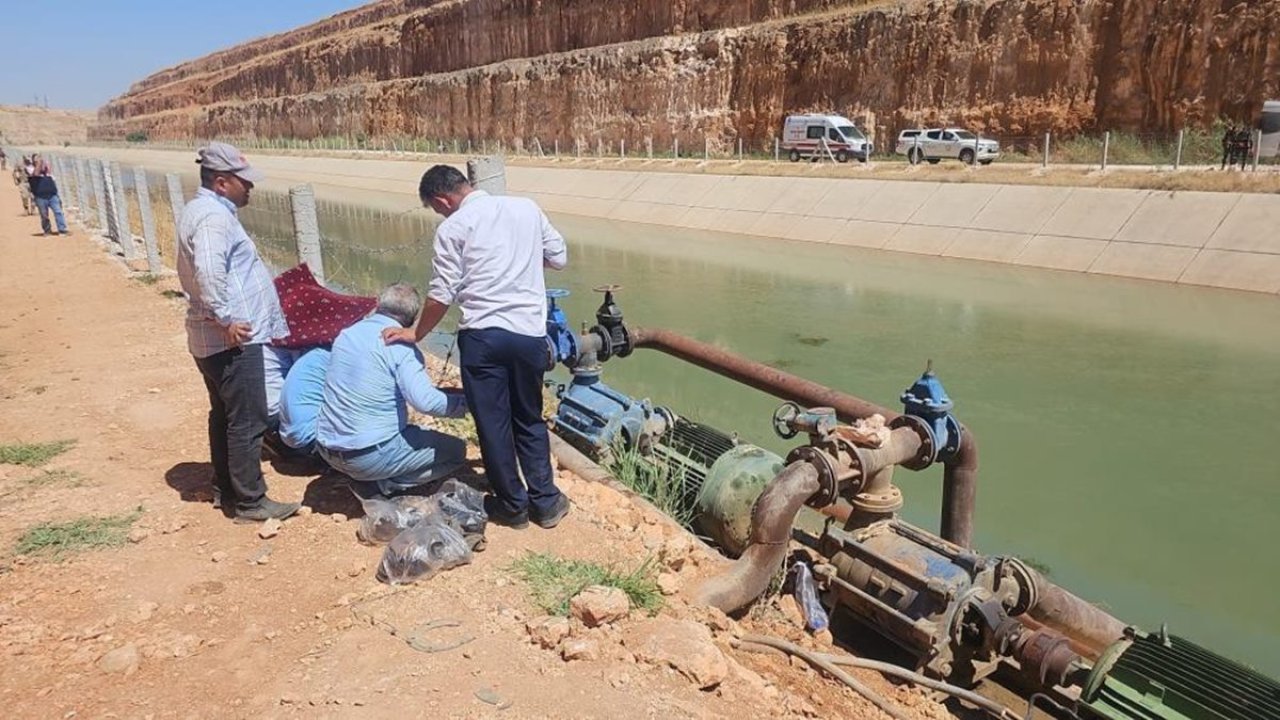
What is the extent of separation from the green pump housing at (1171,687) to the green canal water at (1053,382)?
5.27 feet

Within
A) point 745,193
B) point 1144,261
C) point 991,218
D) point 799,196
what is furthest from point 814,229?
point 1144,261

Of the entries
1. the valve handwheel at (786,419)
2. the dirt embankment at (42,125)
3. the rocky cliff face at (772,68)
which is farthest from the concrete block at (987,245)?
the dirt embankment at (42,125)

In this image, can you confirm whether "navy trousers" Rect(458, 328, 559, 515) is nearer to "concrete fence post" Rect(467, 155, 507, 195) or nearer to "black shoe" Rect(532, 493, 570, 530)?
"black shoe" Rect(532, 493, 570, 530)

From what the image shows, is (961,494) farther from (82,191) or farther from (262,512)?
(82,191)

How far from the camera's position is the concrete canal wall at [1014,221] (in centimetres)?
1443

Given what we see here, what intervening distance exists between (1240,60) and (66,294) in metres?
26.4

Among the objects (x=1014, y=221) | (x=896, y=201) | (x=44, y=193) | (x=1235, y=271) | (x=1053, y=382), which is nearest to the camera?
(x=1053, y=382)

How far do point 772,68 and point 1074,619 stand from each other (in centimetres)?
3501

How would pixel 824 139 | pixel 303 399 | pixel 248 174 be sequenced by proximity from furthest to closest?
pixel 824 139
pixel 303 399
pixel 248 174

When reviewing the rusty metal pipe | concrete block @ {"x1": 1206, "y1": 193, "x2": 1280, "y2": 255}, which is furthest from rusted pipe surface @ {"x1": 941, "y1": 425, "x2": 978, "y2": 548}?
concrete block @ {"x1": 1206, "y1": 193, "x2": 1280, "y2": 255}

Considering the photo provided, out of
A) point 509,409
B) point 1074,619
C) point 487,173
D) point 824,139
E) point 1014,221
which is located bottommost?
point 1074,619

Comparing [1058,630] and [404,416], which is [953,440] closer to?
[1058,630]

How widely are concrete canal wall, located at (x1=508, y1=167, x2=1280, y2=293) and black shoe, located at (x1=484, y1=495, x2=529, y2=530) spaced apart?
13900mm

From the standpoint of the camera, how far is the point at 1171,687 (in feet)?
11.5
